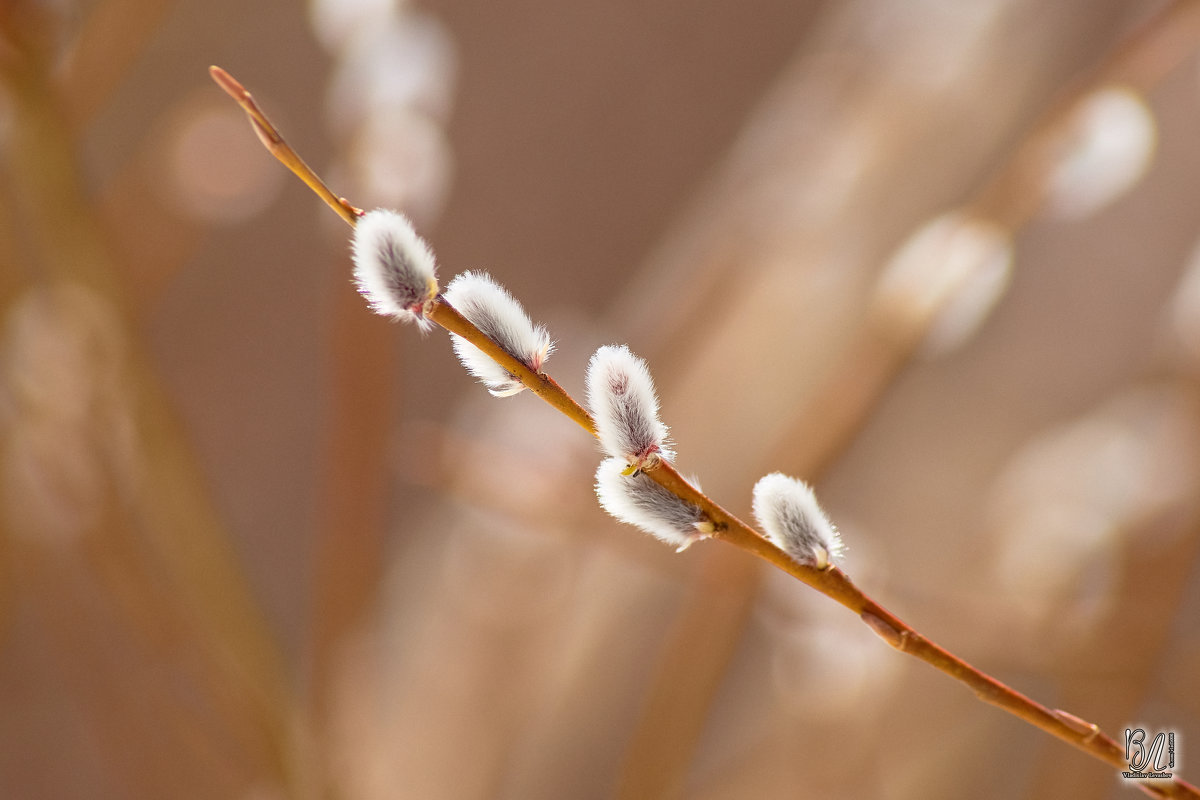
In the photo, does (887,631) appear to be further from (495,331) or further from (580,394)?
(580,394)

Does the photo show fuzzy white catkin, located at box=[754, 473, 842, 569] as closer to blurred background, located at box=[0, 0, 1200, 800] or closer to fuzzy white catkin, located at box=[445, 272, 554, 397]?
fuzzy white catkin, located at box=[445, 272, 554, 397]

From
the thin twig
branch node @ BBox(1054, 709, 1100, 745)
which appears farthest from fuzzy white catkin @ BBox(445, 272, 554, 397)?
branch node @ BBox(1054, 709, 1100, 745)

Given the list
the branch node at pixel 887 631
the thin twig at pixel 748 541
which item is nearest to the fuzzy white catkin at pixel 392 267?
the thin twig at pixel 748 541

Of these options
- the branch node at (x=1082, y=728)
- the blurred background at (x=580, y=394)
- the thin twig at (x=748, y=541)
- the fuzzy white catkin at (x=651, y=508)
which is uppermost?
the blurred background at (x=580, y=394)

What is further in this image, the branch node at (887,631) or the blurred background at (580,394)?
the blurred background at (580,394)

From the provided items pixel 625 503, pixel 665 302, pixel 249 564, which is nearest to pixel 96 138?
pixel 249 564

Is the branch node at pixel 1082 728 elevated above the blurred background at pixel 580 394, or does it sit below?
below

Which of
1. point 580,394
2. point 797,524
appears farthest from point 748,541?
point 580,394

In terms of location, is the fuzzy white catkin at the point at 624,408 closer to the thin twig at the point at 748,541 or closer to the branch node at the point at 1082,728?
the thin twig at the point at 748,541

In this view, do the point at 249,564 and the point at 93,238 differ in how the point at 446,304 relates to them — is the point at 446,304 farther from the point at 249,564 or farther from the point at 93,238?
the point at 249,564
